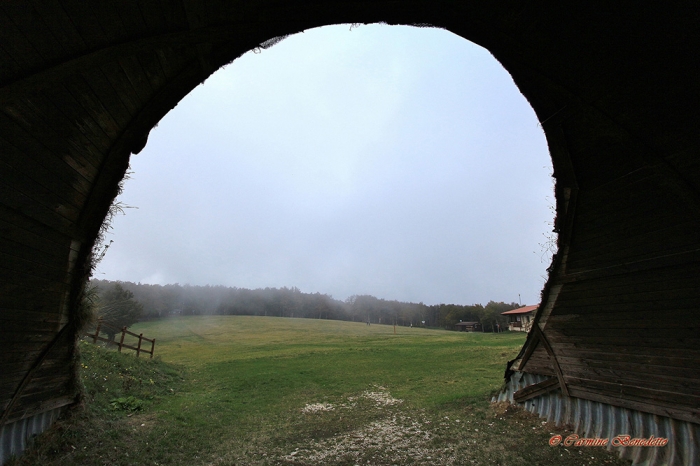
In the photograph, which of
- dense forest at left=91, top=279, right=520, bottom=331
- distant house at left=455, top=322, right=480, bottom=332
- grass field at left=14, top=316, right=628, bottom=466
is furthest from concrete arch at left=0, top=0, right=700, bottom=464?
dense forest at left=91, top=279, right=520, bottom=331

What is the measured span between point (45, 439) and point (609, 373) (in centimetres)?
1161

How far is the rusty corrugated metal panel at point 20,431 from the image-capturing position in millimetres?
5256

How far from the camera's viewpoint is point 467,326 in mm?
96312

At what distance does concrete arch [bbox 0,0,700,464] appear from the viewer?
9.52 ft

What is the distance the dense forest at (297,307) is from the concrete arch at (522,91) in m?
96.5

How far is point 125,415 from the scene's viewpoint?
946 cm

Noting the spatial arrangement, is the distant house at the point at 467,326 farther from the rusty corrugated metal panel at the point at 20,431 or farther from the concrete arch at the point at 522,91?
the rusty corrugated metal panel at the point at 20,431

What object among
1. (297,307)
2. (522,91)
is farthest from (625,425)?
(297,307)

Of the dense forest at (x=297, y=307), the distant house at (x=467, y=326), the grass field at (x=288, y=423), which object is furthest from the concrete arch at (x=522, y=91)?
the dense forest at (x=297, y=307)

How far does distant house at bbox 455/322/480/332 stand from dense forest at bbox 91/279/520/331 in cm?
317

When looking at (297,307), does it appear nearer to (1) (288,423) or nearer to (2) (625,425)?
(1) (288,423)

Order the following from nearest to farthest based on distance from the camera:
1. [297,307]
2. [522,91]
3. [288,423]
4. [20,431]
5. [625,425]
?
1. [522,91]
2. [20,431]
3. [625,425]
4. [288,423]
5. [297,307]

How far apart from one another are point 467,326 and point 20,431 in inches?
4072

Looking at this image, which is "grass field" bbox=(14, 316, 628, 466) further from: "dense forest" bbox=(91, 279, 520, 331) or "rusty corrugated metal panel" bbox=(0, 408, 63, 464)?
"dense forest" bbox=(91, 279, 520, 331)
